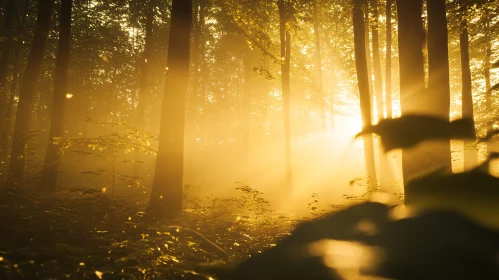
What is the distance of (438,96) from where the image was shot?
5.07 meters

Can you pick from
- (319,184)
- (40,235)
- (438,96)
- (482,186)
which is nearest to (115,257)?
(40,235)

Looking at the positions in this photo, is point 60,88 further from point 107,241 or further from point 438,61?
point 438,61

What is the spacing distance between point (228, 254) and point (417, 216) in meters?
3.00

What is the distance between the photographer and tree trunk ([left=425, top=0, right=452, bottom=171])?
198 inches

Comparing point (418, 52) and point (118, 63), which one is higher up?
point (118, 63)

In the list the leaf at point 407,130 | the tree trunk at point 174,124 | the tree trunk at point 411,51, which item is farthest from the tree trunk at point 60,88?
the leaf at point 407,130

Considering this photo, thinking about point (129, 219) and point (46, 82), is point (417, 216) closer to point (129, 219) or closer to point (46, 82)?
point (129, 219)

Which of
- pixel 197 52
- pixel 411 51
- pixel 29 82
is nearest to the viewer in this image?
pixel 411 51

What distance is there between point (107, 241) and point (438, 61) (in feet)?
Result: 25.6

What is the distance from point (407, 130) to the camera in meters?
2.83

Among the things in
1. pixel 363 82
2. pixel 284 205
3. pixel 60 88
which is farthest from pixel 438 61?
pixel 60 88

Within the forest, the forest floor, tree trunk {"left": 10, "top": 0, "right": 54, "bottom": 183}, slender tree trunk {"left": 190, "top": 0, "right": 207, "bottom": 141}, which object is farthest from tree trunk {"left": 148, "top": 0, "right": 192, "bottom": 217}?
slender tree trunk {"left": 190, "top": 0, "right": 207, "bottom": 141}

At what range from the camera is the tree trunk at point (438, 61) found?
502 centimetres

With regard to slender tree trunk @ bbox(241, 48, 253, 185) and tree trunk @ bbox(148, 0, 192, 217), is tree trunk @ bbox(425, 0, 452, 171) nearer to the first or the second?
tree trunk @ bbox(148, 0, 192, 217)
